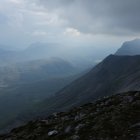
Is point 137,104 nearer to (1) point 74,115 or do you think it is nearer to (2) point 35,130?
(1) point 74,115

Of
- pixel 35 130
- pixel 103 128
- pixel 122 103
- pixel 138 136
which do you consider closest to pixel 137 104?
pixel 122 103

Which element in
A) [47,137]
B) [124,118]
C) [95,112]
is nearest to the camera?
[124,118]

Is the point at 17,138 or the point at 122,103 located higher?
the point at 122,103

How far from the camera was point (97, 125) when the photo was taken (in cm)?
3481

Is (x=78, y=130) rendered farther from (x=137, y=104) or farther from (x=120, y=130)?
(x=137, y=104)

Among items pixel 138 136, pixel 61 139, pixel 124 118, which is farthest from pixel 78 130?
pixel 138 136

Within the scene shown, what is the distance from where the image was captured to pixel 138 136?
1171 inches

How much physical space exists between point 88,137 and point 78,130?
2.82 metres

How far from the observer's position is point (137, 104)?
3853 cm

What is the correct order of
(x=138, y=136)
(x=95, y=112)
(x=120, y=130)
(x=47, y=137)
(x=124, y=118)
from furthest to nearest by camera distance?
(x=95, y=112) → (x=47, y=137) → (x=124, y=118) → (x=120, y=130) → (x=138, y=136)

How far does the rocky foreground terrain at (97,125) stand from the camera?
3188 cm

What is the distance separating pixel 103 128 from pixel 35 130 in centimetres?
1063

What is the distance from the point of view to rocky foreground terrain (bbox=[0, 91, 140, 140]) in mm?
31875

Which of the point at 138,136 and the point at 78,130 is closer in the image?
the point at 138,136
